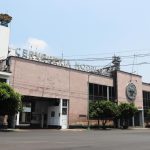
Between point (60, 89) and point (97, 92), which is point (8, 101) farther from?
point (97, 92)

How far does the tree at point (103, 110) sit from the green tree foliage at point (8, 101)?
1971 centimetres

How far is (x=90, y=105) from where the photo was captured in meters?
54.4

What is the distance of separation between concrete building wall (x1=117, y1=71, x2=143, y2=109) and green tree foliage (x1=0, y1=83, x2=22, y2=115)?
30421 millimetres

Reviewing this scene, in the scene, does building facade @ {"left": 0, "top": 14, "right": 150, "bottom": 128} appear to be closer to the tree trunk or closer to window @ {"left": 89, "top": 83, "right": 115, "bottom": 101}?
window @ {"left": 89, "top": 83, "right": 115, "bottom": 101}

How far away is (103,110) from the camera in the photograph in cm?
5162

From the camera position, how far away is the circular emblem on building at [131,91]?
211ft

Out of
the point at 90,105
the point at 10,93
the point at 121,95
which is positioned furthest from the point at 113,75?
the point at 10,93

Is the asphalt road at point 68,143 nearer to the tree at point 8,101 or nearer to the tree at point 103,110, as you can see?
the tree at point 8,101

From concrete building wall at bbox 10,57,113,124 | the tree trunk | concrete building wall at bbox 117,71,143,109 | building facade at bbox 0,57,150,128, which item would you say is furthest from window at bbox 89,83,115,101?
the tree trunk

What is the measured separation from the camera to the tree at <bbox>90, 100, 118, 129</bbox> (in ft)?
169

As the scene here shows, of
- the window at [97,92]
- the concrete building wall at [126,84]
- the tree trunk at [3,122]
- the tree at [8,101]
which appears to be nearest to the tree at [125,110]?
the window at [97,92]

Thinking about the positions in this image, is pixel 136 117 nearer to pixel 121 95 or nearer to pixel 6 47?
pixel 121 95

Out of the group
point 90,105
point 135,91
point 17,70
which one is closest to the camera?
point 17,70

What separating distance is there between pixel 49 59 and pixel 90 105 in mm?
11154
